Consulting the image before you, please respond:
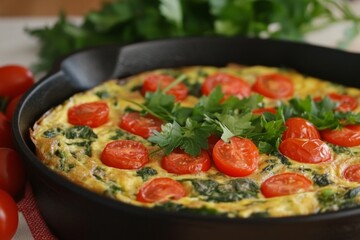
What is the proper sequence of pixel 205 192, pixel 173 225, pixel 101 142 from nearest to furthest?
pixel 173 225
pixel 205 192
pixel 101 142

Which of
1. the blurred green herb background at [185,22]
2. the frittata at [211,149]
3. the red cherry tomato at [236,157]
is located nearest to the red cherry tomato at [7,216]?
the frittata at [211,149]

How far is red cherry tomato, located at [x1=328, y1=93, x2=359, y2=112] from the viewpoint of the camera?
4.50 meters

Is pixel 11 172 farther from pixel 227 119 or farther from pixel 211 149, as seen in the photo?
pixel 227 119

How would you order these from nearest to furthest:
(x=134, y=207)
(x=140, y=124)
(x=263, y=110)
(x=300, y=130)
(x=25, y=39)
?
(x=134, y=207) → (x=300, y=130) → (x=140, y=124) → (x=263, y=110) → (x=25, y=39)

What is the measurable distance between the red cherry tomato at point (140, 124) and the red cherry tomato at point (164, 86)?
0.41 metres

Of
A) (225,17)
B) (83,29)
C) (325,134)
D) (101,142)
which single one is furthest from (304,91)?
(83,29)

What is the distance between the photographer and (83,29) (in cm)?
596

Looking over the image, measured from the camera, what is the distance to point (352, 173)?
370cm

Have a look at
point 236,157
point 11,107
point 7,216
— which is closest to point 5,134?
point 11,107

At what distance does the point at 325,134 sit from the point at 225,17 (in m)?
1.86

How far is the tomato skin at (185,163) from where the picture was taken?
3.65 meters

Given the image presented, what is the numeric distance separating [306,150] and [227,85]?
1.09 meters

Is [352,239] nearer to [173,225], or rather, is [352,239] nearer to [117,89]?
[173,225]

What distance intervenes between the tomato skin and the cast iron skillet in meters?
0.61
